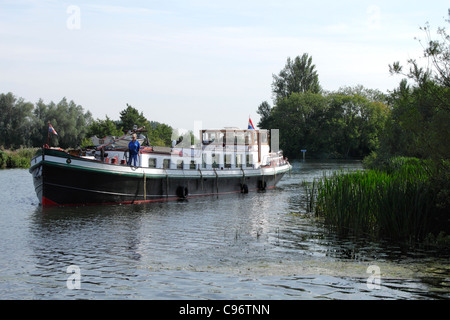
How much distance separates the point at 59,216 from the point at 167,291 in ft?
41.9

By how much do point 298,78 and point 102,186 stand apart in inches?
3451

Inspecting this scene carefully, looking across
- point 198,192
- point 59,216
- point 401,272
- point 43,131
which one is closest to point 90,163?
point 59,216

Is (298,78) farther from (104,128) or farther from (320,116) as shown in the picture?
(104,128)

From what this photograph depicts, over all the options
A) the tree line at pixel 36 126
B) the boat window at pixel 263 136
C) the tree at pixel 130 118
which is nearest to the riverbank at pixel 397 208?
the boat window at pixel 263 136

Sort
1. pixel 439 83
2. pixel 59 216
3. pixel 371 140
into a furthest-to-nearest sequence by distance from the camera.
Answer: pixel 371 140
pixel 59 216
pixel 439 83

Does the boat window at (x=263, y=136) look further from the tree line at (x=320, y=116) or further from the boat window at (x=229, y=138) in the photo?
the tree line at (x=320, y=116)

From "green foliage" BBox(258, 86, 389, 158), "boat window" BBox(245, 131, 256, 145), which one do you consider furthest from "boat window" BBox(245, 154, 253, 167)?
"green foliage" BBox(258, 86, 389, 158)

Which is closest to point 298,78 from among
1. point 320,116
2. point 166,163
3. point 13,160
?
point 320,116

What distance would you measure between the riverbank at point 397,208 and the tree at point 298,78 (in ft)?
300

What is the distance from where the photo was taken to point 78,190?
25.4 meters

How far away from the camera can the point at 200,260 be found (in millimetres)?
13570

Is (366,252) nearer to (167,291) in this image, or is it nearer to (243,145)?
(167,291)

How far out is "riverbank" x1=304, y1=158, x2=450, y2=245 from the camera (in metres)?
14.7
